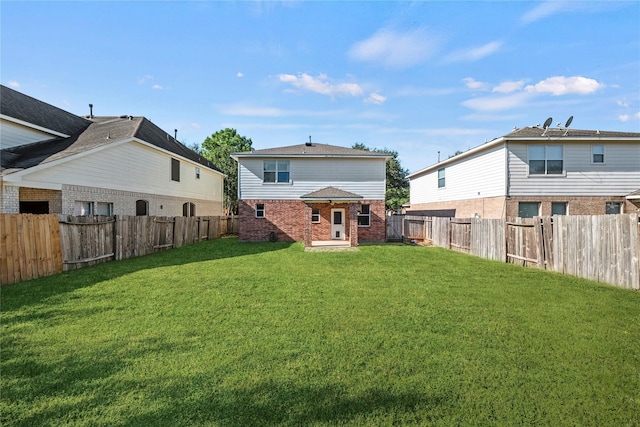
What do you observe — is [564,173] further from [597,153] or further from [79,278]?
[79,278]

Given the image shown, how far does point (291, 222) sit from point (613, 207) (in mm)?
17552

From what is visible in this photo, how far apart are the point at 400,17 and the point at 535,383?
11.4 m

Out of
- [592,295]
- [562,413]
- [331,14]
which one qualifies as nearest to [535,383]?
[562,413]

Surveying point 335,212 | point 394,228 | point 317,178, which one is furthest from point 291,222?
point 394,228

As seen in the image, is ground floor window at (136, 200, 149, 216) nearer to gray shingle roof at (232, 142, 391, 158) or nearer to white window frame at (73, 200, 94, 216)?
white window frame at (73, 200, 94, 216)

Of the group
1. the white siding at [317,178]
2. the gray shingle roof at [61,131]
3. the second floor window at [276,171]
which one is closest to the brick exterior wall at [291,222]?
the white siding at [317,178]

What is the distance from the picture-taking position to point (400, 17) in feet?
35.5

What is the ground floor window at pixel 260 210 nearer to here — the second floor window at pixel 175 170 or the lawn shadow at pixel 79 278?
the second floor window at pixel 175 170

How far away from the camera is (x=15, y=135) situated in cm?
1301

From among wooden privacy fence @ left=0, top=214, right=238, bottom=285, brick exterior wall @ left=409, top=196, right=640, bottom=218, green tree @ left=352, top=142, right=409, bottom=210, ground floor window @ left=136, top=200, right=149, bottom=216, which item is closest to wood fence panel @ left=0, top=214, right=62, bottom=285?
wooden privacy fence @ left=0, top=214, right=238, bottom=285

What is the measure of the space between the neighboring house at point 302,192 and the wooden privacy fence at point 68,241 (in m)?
5.42

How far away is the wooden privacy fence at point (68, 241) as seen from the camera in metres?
7.74

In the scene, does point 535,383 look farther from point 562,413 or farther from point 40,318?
point 40,318

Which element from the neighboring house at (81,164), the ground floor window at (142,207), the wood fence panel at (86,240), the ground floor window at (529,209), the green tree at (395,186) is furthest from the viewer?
the green tree at (395,186)
